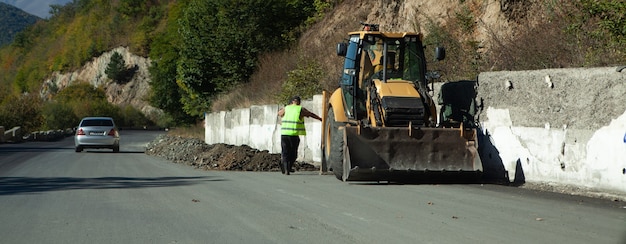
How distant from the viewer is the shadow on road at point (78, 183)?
1512cm

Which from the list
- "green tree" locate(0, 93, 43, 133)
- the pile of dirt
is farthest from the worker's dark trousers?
"green tree" locate(0, 93, 43, 133)

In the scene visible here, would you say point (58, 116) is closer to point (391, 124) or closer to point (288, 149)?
point (288, 149)

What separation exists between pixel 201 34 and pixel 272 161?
3002 cm

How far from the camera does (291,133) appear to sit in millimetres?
19953

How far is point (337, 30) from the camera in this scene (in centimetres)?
4147

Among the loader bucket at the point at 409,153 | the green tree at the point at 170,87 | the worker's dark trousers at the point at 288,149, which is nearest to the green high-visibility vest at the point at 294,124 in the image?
the worker's dark trousers at the point at 288,149

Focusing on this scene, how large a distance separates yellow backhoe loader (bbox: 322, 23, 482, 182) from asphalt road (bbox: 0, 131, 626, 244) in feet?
1.25

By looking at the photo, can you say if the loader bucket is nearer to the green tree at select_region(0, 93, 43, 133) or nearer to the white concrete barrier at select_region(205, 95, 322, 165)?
the white concrete barrier at select_region(205, 95, 322, 165)

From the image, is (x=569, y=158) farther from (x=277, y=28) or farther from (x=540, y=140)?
(x=277, y=28)

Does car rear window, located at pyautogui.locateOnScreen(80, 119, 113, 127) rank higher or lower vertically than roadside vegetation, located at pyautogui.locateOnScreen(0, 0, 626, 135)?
lower

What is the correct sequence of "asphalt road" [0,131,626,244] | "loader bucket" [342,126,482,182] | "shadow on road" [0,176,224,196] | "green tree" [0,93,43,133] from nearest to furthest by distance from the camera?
"asphalt road" [0,131,626,244] < "shadow on road" [0,176,224,196] < "loader bucket" [342,126,482,182] < "green tree" [0,93,43,133]

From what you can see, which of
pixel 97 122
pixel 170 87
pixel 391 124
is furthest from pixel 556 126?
pixel 170 87

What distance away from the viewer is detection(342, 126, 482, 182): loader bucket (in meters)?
15.6

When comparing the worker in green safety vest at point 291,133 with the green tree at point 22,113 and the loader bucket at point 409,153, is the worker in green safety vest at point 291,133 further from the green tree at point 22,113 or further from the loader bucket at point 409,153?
the green tree at point 22,113
